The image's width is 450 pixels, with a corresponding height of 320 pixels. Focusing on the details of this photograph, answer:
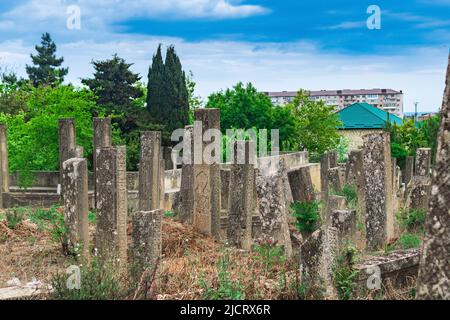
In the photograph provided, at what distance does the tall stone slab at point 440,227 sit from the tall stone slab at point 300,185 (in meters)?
10.6

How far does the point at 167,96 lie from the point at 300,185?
93.0ft

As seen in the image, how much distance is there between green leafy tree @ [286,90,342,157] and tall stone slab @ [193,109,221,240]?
1706 inches

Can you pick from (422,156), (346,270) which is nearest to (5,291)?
(346,270)

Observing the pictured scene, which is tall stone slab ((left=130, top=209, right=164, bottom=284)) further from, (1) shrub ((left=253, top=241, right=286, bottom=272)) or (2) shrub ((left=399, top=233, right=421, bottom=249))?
(2) shrub ((left=399, top=233, right=421, bottom=249))

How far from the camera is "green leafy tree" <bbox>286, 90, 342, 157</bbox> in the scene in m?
58.1

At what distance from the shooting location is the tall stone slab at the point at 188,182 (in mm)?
14945

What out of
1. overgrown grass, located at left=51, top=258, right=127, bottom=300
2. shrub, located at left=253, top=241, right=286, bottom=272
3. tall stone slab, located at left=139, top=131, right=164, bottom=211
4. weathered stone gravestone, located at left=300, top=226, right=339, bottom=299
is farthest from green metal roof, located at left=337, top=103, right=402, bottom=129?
overgrown grass, located at left=51, top=258, right=127, bottom=300

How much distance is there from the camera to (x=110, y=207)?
36.8 feet

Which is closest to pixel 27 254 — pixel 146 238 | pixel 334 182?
pixel 146 238

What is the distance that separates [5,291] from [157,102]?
115ft

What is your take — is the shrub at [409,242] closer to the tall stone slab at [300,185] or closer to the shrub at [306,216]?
the shrub at [306,216]

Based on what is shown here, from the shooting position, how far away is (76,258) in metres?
11.4

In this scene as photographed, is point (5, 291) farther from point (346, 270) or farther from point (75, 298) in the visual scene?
point (346, 270)

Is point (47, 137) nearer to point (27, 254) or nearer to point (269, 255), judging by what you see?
point (27, 254)
